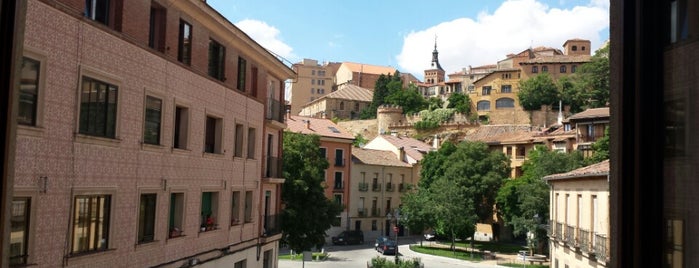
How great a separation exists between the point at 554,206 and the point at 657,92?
15032 millimetres

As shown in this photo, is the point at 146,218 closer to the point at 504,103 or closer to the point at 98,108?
the point at 98,108

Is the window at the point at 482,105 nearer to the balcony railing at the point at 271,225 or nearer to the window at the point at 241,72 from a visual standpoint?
the balcony railing at the point at 271,225

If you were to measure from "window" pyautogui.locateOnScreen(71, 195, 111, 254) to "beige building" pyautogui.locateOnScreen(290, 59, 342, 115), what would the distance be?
81.9 m

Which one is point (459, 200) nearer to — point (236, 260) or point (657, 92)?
point (236, 260)

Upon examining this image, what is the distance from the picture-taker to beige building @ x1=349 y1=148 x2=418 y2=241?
38.7m

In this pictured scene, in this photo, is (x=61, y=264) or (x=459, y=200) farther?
(x=459, y=200)

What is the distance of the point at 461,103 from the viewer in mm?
68000

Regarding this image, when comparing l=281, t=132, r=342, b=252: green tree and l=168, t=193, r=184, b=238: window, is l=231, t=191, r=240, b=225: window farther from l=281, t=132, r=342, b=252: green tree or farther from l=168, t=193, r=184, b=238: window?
l=281, t=132, r=342, b=252: green tree

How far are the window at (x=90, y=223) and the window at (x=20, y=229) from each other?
0.92 m

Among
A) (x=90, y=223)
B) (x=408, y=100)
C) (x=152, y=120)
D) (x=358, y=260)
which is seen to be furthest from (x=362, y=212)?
(x=408, y=100)

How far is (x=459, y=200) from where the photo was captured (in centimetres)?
3334

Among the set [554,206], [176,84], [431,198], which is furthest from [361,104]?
[176,84]

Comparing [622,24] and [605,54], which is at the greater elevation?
[605,54]

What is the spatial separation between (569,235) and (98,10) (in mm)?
10903
